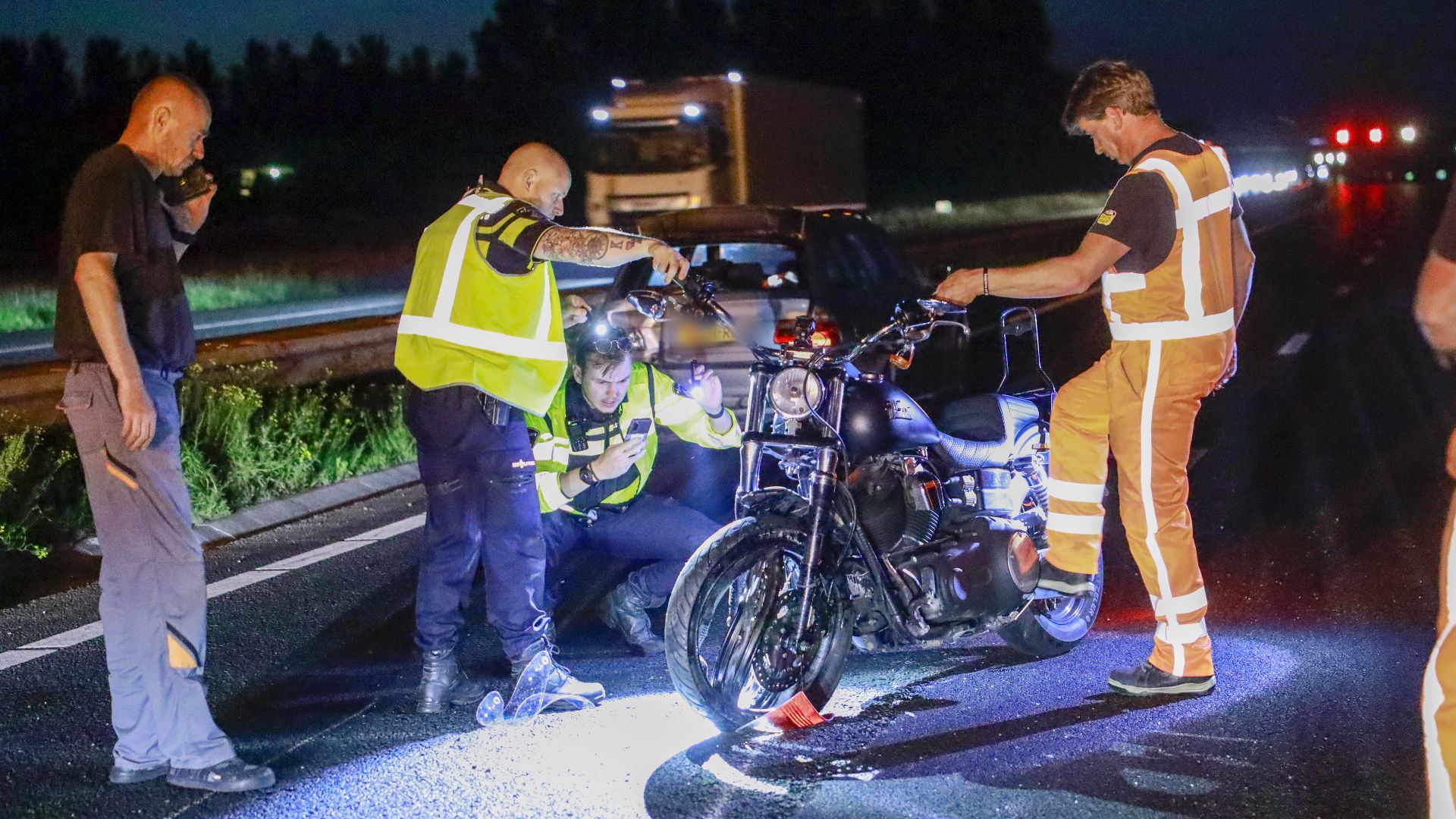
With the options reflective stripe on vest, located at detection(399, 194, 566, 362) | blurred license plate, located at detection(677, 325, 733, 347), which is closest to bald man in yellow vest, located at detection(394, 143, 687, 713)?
reflective stripe on vest, located at detection(399, 194, 566, 362)

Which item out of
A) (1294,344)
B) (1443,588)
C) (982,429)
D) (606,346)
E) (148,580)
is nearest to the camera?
(1443,588)

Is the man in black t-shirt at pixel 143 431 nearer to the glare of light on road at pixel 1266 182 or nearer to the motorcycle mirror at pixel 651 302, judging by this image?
the motorcycle mirror at pixel 651 302

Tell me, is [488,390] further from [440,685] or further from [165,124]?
[165,124]

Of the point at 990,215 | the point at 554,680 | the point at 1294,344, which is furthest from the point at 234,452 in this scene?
the point at 990,215

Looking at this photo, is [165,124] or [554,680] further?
[554,680]

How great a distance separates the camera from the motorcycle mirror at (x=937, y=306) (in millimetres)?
4953

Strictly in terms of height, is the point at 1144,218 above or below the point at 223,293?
above

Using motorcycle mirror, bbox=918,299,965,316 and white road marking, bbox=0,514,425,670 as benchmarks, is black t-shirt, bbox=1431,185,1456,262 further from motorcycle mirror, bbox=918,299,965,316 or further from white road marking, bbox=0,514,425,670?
white road marking, bbox=0,514,425,670

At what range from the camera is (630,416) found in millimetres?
6066

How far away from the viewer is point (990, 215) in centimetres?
4653

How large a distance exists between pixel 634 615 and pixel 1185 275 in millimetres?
2389

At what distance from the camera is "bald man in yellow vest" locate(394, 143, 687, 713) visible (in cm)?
509

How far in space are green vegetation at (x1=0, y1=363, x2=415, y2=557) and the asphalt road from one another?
76 cm

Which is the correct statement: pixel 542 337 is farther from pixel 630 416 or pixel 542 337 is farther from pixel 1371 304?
pixel 1371 304
